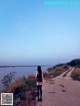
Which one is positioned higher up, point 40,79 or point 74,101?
point 40,79

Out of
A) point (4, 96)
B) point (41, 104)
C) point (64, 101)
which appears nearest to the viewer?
point (4, 96)

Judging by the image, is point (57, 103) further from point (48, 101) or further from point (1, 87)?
point (1, 87)

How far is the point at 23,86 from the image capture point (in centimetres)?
1866

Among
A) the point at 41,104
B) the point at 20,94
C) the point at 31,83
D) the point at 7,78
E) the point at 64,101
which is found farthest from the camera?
the point at 31,83

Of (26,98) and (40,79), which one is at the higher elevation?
→ (40,79)

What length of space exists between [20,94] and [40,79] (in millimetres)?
1873

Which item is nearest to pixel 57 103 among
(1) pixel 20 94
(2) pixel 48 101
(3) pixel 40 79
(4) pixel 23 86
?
(2) pixel 48 101

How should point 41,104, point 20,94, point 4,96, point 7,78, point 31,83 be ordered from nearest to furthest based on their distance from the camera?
point 4,96, point 41,104, point 20,94, point 7,78, point 31,83

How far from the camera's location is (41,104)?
43.6 ft

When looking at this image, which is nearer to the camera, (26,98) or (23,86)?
(26,98)

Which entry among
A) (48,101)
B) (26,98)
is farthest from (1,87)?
(48,101)

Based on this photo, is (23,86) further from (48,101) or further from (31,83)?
(48,101)

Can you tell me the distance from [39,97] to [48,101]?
0.97 meters

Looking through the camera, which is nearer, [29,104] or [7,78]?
[29,104]
